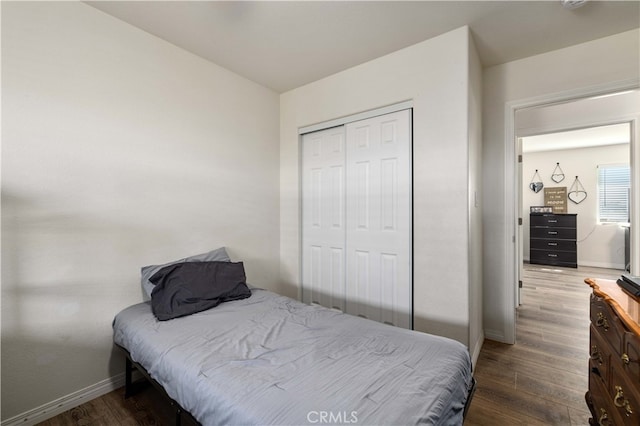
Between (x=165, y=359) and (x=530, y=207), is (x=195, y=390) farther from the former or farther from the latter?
(x=530, y=207)

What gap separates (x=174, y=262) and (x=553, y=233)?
737cm

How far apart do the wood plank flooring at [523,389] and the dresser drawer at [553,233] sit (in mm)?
3458

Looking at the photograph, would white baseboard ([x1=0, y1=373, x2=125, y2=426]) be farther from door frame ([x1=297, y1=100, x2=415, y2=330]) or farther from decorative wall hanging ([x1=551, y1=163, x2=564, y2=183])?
decorative wall hanging ([x1=551, y1=163, x2=564, y2=183])

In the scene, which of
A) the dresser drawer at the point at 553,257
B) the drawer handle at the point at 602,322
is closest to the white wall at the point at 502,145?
the drawer handle at the point at 602,322

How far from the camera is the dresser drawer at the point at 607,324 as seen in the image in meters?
1.16

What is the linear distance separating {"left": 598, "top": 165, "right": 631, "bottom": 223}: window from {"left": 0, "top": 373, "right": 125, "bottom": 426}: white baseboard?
8.60 meters

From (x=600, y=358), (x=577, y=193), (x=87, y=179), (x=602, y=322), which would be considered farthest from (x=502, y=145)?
(x=577, y=193)

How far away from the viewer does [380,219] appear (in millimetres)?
2494

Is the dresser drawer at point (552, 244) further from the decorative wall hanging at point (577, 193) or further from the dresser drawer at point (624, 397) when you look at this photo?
the dresser drawer at point (624, 397)

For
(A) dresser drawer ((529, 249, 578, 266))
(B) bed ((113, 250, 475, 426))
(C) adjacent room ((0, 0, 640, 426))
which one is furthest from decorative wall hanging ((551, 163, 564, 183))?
(B) bed ((113, 250, 475, 426))

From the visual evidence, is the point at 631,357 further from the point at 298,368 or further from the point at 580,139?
the point at 580,139

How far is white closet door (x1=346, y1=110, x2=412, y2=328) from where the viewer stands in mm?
2350

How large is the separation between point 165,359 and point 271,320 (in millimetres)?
584

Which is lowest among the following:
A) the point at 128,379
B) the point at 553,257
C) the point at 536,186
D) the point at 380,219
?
the point at 128,379
